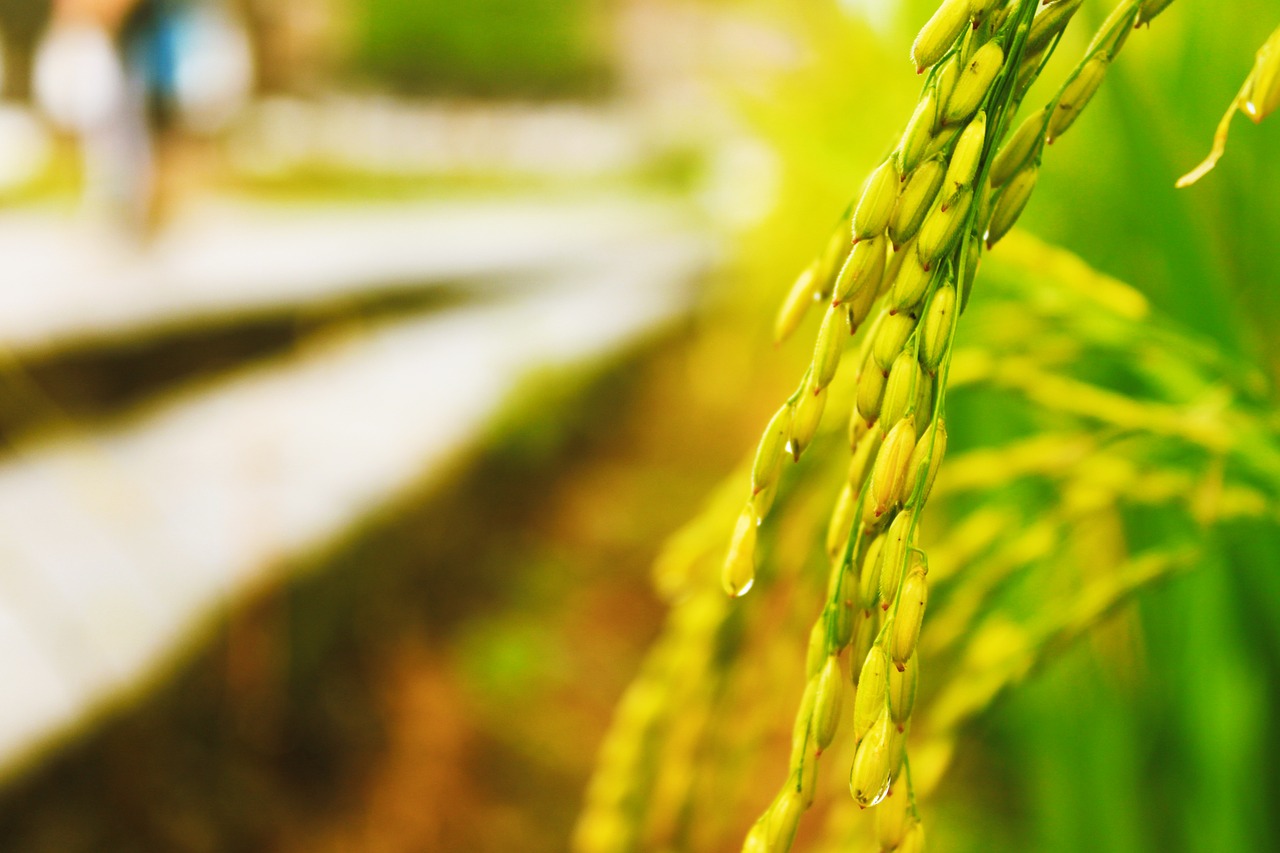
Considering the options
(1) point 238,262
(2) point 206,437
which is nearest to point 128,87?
(1) point 238,262

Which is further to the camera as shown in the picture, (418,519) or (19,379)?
(418,519)

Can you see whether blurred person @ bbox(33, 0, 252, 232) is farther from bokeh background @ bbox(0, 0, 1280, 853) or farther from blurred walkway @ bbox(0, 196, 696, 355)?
blurred walkway @ bbox(0, 196, 696, 355)

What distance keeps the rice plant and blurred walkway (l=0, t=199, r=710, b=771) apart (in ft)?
2.19

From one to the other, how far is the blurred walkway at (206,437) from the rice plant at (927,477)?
2.19ft

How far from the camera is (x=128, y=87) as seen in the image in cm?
254

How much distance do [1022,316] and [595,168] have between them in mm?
10164

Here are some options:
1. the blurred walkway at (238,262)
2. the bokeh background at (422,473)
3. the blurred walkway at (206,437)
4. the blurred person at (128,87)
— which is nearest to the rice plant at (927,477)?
the bokeh background at (422,473)

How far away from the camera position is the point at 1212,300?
0.56m

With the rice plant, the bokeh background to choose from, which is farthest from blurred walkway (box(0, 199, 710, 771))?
the rice plant

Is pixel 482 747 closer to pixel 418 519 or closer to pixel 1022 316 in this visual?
pixel 418 519

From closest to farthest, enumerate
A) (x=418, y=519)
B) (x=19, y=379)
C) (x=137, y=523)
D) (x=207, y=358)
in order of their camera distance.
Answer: (x=137, y=523) < (x=19, y=379) < (x=418, y=519) < (x=207, y=358)

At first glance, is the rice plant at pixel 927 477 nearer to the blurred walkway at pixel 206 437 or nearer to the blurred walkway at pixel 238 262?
the blurred walkway at pixel 206 437

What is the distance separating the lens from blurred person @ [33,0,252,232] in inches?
93.8

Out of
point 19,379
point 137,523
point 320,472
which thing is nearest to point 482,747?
point 320,472
